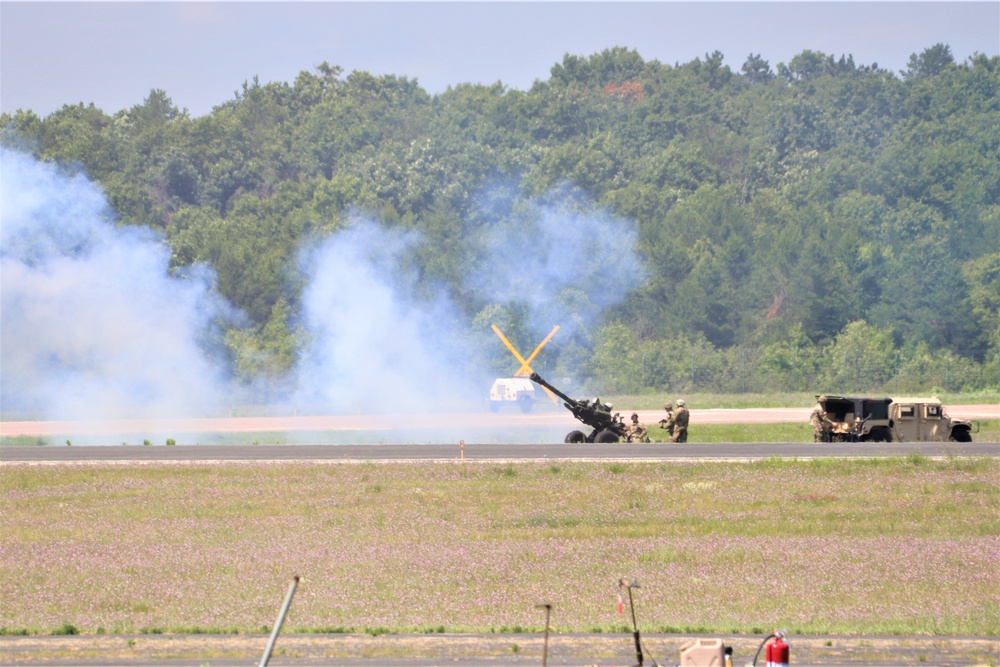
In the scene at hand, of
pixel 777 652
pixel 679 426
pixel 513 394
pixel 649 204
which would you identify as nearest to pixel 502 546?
pixel 777 652

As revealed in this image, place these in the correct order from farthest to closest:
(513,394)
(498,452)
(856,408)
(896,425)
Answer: (513,394) < (856,408) < (896,425) < (498,452)

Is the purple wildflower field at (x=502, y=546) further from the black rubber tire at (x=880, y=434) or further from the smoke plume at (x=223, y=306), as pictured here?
the smoke plume at (x=223, y=306)

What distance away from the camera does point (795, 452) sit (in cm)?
3806

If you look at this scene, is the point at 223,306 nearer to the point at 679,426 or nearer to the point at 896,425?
the point at 679,426

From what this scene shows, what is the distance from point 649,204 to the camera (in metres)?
98.2

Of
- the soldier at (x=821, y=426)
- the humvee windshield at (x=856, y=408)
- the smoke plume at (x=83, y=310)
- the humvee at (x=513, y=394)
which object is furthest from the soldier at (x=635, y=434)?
the smoke plume at (x=83, y=310)

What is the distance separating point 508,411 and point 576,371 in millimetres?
11148

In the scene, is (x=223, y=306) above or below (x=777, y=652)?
above

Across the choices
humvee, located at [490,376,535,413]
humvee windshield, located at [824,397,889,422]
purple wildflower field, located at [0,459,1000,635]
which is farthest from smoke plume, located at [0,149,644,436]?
humvee windshield, located at [824,397,889,422]

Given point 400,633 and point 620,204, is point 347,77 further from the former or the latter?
point 400,633

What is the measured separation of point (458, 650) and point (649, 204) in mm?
83972

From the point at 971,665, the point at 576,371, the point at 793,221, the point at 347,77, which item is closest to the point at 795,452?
the point at 971,665

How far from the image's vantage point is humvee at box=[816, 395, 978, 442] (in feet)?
140

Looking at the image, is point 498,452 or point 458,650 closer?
point 458,650
